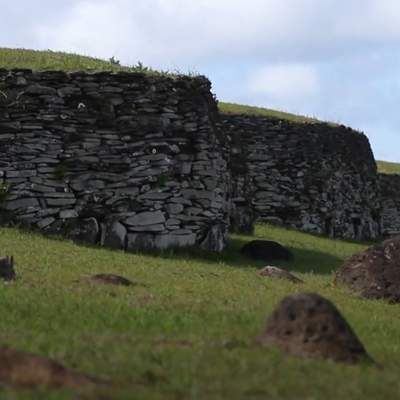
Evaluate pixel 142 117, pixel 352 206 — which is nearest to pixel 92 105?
pixel 142 117

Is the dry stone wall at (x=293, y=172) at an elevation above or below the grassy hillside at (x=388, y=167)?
below

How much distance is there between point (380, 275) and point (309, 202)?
46.8ft

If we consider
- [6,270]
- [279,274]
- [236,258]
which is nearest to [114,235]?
[236,258]

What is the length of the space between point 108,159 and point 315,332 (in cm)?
1058

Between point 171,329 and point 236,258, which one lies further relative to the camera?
point 236,258

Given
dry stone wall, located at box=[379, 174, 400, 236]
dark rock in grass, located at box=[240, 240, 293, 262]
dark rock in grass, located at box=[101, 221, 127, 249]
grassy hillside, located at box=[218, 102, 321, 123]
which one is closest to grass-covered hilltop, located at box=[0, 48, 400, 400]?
dark rock in grass, located at box=[101, 221, 127, 249]

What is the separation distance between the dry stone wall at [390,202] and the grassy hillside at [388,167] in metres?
2.48

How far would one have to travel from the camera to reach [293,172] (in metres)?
27.4

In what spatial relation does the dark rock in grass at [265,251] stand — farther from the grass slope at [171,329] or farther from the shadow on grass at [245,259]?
the grass slope at [171,329]

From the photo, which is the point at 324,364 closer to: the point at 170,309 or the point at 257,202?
the point at 170,309

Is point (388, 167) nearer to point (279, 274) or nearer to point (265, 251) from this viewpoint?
point (265, 251)

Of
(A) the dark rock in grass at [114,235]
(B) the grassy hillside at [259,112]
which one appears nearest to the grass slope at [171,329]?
(A) the dark rock in grass at [114,235]

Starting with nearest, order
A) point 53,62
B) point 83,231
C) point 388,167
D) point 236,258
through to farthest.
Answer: point 83,231 < point 236,258 < point 53,62 < point 388,167

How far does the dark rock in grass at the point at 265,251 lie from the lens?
18.2m
